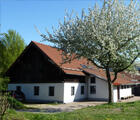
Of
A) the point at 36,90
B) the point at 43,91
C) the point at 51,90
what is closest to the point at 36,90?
the point at 36,90

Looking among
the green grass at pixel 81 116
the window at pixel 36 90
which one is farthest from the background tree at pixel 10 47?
the green grass at pixel 81 116

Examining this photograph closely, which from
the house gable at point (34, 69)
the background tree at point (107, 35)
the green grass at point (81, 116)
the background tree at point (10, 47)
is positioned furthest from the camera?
the background tree at point (10, 47)

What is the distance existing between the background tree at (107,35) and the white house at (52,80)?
674 centimetres

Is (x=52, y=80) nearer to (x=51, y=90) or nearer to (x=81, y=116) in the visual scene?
(x=51, y=90)

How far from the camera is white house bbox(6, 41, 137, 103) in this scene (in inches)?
998

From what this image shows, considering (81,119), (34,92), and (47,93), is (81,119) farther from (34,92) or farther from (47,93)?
(34,92)

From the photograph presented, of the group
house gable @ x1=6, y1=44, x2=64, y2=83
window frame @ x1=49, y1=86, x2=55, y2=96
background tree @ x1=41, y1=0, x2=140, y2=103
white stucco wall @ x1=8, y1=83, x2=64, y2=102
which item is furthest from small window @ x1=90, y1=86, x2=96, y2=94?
background tree @ x1=41, y1=0, x2=140, y2=103

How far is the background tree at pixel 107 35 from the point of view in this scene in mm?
16672

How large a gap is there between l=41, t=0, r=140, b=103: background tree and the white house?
22.1ft

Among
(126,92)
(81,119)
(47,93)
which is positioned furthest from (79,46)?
(126,92)

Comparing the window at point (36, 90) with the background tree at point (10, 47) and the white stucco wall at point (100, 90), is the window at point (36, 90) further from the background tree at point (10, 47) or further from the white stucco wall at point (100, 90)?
the background tree at point (10, 47)

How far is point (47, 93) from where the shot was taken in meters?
26.1

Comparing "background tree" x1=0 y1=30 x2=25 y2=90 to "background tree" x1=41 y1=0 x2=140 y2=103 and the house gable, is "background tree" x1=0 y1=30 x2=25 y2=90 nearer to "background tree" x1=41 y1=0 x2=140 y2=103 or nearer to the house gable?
the house gable

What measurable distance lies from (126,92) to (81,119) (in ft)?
83.9
